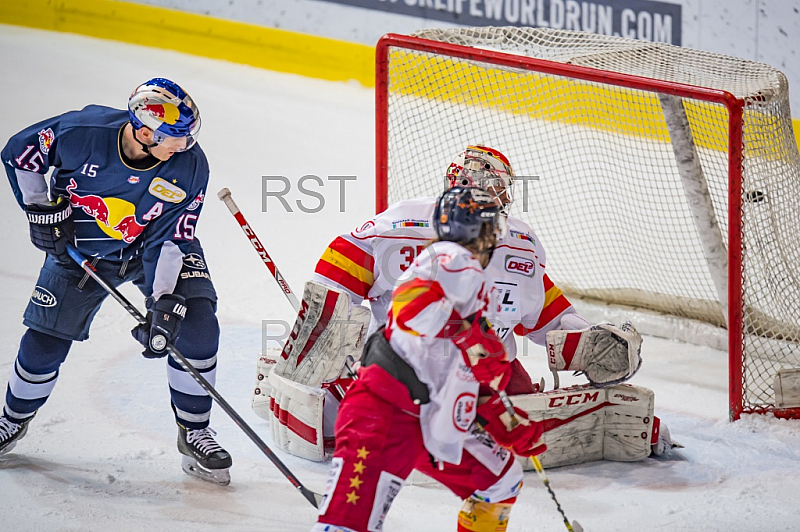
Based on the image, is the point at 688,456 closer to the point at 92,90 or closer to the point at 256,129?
the point at 256,129

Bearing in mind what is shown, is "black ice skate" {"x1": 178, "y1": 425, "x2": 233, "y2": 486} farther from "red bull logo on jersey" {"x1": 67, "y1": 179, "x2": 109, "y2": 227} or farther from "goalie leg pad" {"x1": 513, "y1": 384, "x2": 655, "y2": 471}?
"goalie leg pad" {"x1": 513, "y1": 384, "x2": 655, "y2": 471}

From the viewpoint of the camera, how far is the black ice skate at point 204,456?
9.83 ft

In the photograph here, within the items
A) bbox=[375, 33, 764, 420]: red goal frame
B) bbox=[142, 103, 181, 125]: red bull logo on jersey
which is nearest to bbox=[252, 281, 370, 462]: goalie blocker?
bbox=[142, 103, 181, 125]: red bull logo on jersey

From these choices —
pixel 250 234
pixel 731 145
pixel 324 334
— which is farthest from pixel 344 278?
pixel 731 145

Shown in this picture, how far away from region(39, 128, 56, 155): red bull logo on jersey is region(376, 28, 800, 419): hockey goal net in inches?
57.3

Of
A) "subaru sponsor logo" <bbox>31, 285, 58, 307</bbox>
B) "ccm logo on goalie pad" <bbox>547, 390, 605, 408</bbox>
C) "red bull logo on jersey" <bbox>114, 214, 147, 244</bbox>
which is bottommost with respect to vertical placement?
"ccm logo on goalie pad" <bbox>547, 390, 605, 408</bbox>

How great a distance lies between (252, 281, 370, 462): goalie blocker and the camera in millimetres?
3148

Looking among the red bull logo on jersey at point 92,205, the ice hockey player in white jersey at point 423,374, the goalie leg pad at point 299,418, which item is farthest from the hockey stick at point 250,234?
the ice hockey player in white jersey at point 423,374

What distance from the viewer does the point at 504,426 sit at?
2262mm

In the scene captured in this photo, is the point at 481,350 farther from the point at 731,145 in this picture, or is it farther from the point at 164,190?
the point at 731,145

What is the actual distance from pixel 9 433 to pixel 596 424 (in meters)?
1.78

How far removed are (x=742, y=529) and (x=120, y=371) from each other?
2.31m

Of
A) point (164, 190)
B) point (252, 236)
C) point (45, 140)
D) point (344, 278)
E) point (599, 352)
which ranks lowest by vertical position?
point (599, 352)

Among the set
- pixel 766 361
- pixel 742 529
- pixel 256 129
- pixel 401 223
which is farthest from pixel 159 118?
pixel 256 129
